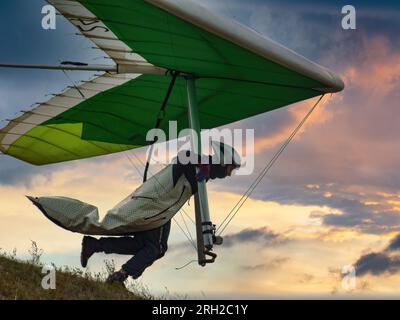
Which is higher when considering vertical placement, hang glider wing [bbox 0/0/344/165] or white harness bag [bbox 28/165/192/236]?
hang glider wing [bbox 0/0/344/165]

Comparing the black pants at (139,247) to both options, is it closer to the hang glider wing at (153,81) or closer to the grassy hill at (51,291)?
the grassy hill at (51,291)

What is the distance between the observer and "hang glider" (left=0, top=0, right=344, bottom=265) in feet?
31.1

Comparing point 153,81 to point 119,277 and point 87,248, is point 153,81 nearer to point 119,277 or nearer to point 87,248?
point 87,248

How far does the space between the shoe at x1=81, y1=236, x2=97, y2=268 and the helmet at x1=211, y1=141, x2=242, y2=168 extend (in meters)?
2.28

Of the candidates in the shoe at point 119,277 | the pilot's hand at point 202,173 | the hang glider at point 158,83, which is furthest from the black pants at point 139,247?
the pilot's hand at point 202,173

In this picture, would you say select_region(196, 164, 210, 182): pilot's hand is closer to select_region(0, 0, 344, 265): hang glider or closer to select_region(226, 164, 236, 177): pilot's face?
select_region(0, 0, 344, 265): hang glider

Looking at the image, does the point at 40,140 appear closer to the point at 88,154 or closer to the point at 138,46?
the point at 88,154

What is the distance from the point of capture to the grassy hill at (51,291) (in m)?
9.33

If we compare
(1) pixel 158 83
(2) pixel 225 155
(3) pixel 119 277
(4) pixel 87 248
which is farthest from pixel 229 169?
(4) pixel 87 248

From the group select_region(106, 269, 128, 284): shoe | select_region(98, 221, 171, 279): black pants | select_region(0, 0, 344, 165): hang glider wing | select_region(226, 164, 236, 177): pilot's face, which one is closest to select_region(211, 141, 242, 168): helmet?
select_region(226, 164, 236, 177): pilot's face

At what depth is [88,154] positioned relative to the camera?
15438 mm

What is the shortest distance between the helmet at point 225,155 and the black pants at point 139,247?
131 cm

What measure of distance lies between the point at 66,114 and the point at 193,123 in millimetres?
3476

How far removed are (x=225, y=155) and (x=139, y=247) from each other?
2.01 m
